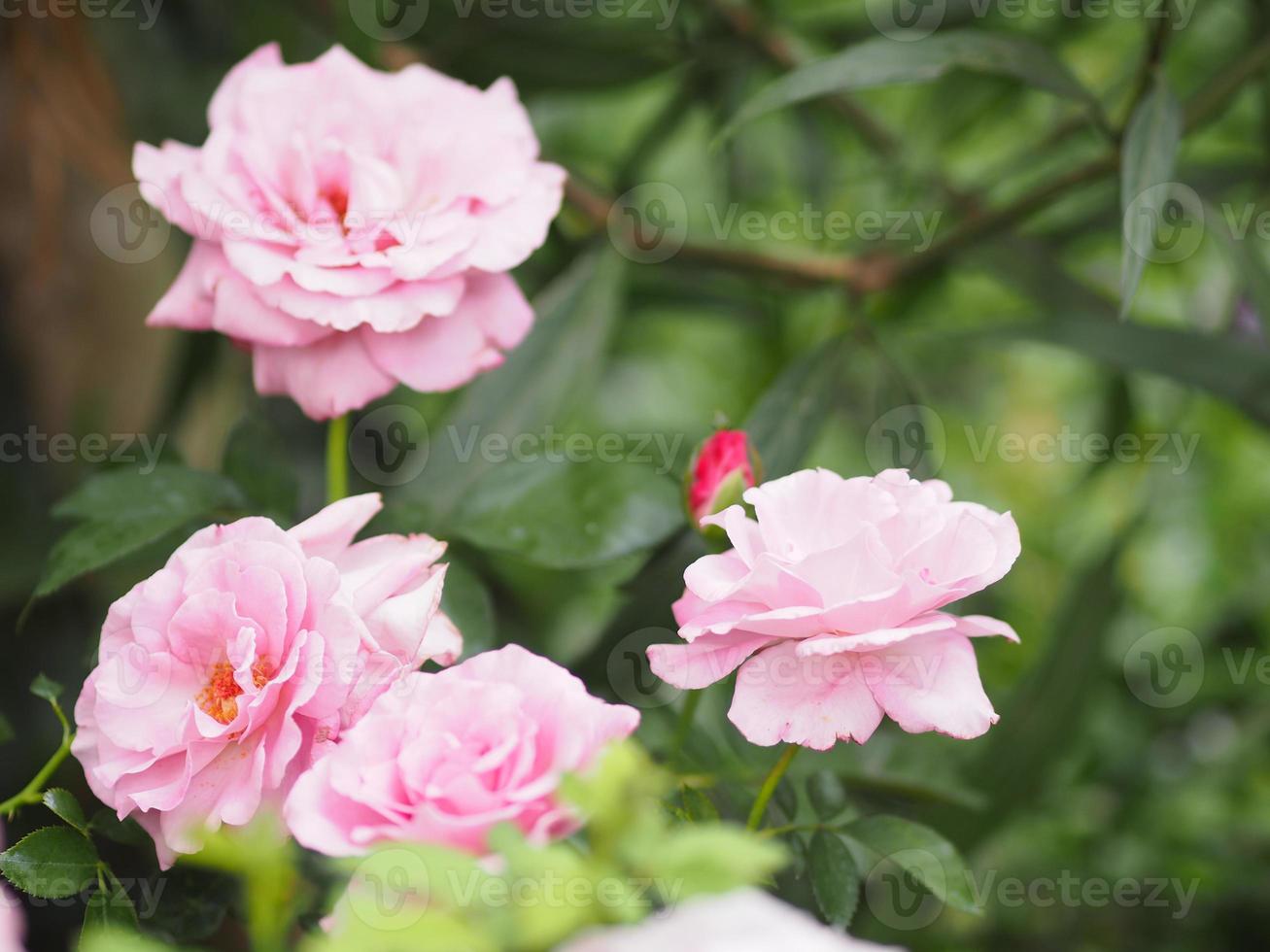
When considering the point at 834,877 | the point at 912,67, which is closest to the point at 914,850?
the point at 834,877

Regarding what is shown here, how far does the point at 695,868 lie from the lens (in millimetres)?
251

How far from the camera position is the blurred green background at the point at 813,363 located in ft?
2.24

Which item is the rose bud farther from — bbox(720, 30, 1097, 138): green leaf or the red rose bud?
bbox(720, 30, 1097, 138): green leaf

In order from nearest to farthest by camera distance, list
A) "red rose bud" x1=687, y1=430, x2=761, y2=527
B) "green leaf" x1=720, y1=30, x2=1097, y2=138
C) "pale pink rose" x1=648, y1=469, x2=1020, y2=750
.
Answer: "pale pink rose" x1=648, y1=469, x2=1020, y2=750 → "red rose bud" x1=687, y1=430, x2=761, y2=527 → "green leaf" x1=720, y1=30, x2=1097, y2=138

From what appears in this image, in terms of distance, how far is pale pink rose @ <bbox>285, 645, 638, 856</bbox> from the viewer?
31cm

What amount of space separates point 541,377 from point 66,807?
0.43 metres

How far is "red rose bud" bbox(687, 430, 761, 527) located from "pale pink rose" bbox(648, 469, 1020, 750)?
67 mm

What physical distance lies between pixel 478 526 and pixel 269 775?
0.19 meters

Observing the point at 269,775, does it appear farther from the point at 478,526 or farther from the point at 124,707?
the point at 478,526

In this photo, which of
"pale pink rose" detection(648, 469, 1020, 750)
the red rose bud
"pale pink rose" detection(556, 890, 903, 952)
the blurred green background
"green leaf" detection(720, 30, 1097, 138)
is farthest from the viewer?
the blurred green background

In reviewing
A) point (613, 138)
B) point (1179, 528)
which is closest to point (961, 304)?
point (1179, 528)

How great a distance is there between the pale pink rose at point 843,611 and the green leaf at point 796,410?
0.72 feet

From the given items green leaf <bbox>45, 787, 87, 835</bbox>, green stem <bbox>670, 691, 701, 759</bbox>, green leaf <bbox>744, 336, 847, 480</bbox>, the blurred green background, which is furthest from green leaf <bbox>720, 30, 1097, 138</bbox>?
green leaf <bbox>45, 787, 87, 835</bbox>

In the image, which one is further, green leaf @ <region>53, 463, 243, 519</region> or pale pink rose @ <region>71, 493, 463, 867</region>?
green leaf @ <region>53, 463, 243, 519</region>
